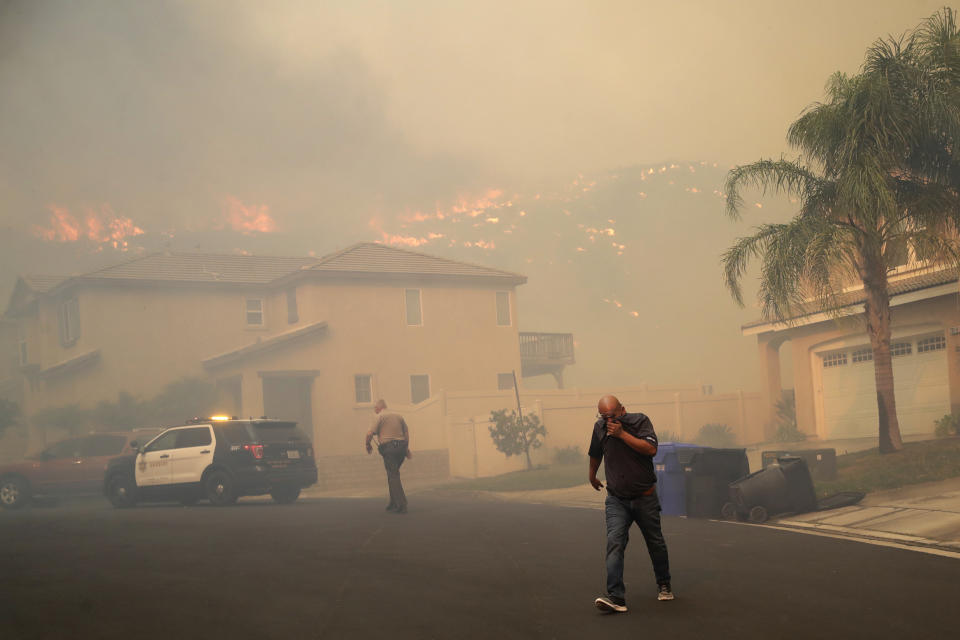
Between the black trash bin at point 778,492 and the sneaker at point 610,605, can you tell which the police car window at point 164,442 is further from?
the sneaker at point 610,605

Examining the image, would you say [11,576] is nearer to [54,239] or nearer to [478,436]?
[478,436]

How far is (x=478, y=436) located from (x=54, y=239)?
84.8 m

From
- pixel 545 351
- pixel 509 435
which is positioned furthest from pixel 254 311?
pixel 509 435

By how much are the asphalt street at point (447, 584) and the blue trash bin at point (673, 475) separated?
1.20 m

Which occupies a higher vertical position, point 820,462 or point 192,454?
point 192,454

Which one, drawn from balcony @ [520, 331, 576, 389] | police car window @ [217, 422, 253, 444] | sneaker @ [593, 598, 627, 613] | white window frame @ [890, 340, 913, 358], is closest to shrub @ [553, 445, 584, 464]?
white window frame @ [890, 340, 913, 358]

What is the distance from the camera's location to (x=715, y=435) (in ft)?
114

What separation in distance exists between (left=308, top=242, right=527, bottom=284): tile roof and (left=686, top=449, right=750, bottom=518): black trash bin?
25.3 m

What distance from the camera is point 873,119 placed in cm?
1858

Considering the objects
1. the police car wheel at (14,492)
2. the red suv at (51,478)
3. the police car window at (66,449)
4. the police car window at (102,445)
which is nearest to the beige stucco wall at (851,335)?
the police car window at (102,445)

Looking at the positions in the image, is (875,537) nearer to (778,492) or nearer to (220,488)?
(778,492)

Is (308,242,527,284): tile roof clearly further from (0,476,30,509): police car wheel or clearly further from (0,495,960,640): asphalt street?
(0,495,960,640): asphalt street

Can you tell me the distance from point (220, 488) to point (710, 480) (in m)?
9.73

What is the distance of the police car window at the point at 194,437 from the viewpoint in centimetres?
1978
